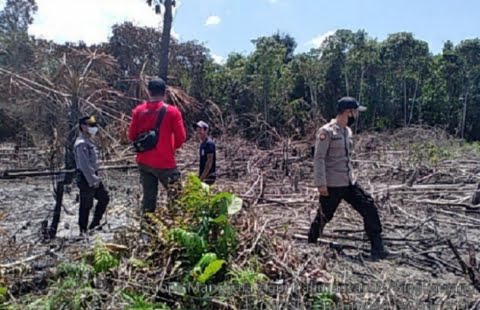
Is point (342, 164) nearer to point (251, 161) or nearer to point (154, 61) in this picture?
point (251, 161)

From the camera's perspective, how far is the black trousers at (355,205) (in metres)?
5.59

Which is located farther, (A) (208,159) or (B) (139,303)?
(A) (208,159)

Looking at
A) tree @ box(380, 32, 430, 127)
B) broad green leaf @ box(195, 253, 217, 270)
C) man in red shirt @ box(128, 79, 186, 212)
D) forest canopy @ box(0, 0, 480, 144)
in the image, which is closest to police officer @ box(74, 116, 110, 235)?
man in red shirt @ box(128, 79, 186, 212)

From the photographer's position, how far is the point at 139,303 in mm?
3512

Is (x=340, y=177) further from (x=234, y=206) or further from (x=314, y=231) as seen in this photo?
(x=234, y=206)

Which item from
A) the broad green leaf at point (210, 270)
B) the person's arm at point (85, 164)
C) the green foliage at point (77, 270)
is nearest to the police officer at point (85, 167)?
the person's arm at point (85, 164)

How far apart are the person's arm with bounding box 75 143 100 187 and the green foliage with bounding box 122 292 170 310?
2.89m

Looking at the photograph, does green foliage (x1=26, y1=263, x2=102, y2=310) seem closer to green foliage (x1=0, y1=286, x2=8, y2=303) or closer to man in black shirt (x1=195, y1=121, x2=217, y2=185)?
green foliage (x1=0, y1=286, x2=8, y2=303)

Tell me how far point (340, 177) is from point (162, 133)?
1.90 meters

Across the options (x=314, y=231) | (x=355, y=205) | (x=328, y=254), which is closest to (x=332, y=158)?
(x=355, y=205)

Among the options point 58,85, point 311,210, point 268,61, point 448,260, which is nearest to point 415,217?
point 311,210

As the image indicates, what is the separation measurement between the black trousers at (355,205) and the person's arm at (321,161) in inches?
5.1

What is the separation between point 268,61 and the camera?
24844 mm

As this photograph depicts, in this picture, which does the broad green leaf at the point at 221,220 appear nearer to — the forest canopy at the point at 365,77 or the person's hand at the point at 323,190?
the person's hand at the point at 323,190
